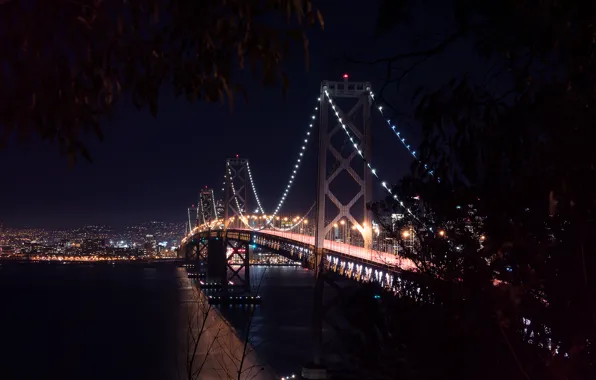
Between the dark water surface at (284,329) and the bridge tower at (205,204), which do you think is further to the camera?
the bridge tower at (205,204)

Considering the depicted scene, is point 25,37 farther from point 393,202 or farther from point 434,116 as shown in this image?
point 393,202

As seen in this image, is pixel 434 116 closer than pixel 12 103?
No

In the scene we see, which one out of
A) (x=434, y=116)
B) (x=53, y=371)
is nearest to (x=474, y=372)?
(x=434, y=116)

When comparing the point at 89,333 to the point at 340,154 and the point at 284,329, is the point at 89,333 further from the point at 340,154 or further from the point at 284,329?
the point at 340,154

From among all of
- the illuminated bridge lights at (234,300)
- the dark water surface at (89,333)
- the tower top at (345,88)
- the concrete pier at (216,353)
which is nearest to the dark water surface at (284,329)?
the concrete pier at (216,353)

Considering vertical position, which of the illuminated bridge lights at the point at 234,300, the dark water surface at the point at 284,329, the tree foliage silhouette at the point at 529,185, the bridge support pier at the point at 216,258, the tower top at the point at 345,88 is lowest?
the dark water surface at the point at 284,329

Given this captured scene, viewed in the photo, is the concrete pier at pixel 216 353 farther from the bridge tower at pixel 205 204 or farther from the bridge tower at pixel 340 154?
the bridge tower at pixel 205 204

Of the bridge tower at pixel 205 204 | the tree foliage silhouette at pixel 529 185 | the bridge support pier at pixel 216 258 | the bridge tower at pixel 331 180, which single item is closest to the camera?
the tree foliage silhouette at pixel 529 185

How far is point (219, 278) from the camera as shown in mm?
60562

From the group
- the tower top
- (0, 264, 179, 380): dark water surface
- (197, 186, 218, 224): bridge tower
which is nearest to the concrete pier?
(0, 264, 179, 380): dark water surface

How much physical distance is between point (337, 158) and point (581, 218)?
22.2 meters

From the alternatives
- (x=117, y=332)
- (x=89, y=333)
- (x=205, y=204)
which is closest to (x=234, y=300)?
(x=117, y=332)

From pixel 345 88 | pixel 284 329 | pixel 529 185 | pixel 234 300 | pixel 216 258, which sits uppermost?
pixel 345 88

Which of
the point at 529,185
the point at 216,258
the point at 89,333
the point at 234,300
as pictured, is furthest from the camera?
the point at 216,258
